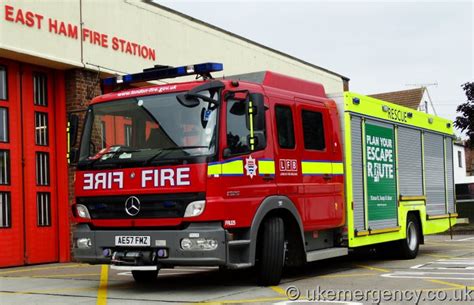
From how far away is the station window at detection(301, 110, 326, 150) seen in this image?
9625 millimetres

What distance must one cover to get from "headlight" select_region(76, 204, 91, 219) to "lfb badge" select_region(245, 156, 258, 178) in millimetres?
2197

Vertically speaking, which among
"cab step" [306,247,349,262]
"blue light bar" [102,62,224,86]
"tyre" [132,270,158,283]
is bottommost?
"tyre" [132,270,158,283]

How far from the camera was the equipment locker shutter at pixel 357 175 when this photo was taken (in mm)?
10641

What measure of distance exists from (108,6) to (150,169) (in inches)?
292

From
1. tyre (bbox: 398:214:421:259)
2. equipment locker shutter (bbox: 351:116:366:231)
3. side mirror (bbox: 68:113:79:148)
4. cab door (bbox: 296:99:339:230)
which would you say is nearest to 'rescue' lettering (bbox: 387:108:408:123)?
equipment locker shutter (bbox: 351:116:366:231)

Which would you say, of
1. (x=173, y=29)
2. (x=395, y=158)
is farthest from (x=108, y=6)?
(x=395, y=158)

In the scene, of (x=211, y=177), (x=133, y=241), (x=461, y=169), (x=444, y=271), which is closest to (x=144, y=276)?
(x=133, y=241)

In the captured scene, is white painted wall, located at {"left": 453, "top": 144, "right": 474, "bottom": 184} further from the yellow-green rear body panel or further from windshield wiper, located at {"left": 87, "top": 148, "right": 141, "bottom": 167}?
windshield wiper, located at {"left": 87, "top": 148, "right": 141, "bottom": 167}

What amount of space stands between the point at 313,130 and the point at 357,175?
1452 millimetres

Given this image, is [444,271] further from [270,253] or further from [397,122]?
Result: [270,253]

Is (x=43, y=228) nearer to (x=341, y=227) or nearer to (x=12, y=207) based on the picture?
(x=12, y=207)

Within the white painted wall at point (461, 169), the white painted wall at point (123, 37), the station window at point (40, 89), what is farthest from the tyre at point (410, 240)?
the white painted wall at point (461, 169)

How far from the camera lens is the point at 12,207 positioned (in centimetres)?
1256

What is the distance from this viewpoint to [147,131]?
27.4ft
